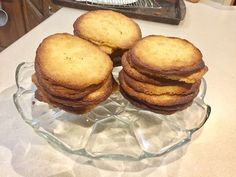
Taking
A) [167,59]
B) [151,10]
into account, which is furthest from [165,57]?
[151,10]

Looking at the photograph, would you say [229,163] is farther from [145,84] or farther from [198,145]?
[145,84]

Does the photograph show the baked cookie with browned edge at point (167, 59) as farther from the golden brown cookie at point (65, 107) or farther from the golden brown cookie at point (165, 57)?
the golden brown cookie at point (65, 107)

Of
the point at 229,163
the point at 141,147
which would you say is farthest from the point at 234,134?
the point at 141,147

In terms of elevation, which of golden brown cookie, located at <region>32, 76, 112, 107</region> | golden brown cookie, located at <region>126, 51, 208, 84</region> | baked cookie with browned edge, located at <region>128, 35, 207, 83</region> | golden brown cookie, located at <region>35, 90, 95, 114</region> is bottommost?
golden brown cookie, located at <region>35, 90, 95, 114</region>

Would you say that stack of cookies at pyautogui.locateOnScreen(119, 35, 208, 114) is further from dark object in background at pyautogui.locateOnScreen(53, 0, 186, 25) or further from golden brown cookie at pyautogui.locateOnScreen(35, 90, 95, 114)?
dark object in background at pyautogui.locateOnScreen(53, 0, 186, 25)

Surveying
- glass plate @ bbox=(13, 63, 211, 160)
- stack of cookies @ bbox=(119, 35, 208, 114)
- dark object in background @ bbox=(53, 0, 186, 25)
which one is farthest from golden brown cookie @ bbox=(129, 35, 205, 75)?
dark object in background @ bbox=(53, 0, 186, 25)

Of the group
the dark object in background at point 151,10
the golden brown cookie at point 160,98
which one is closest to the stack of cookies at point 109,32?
the golden brown cookie at point 160,98

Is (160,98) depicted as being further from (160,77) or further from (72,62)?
(72,62)
